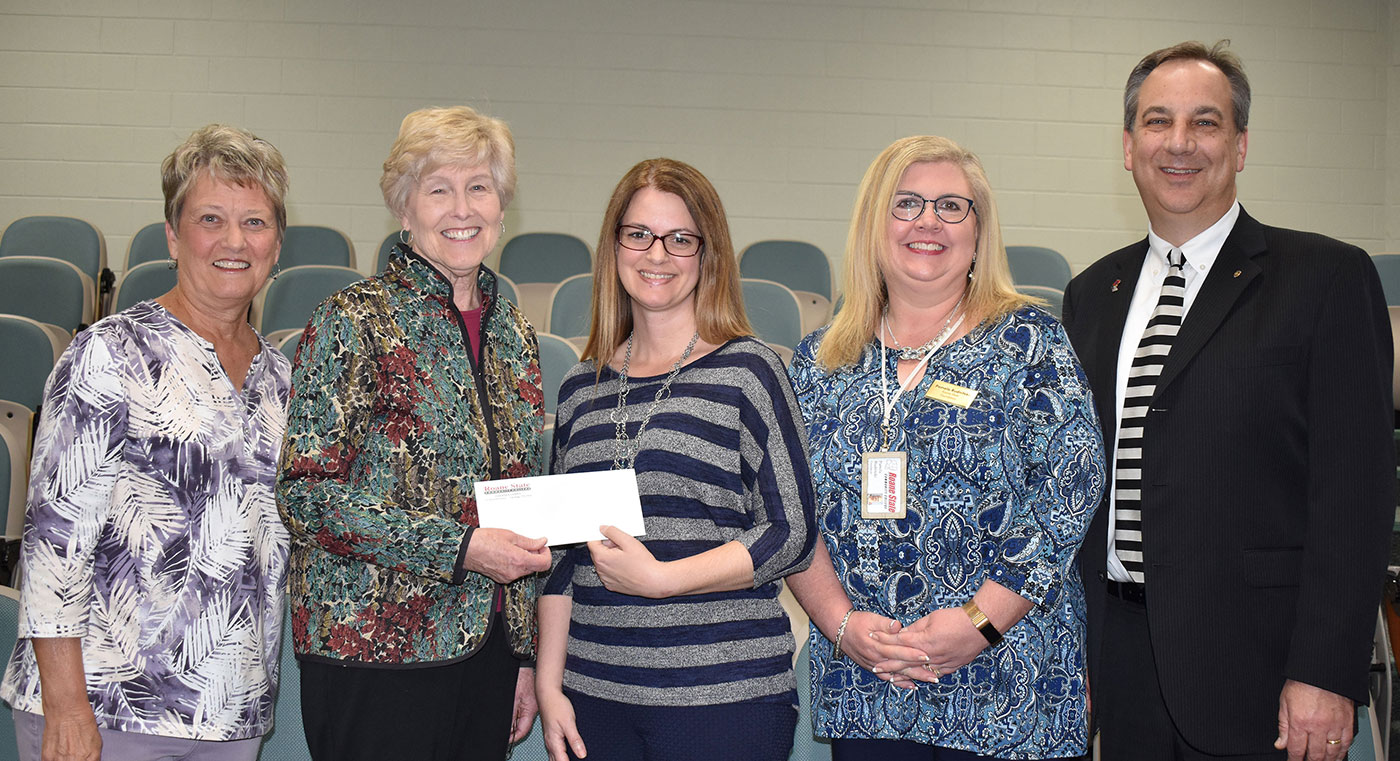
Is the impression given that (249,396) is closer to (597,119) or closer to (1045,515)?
(1045,515)

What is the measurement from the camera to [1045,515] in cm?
172

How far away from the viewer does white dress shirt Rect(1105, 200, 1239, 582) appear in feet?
6.66

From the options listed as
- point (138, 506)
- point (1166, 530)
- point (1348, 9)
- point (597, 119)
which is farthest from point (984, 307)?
point (1348, 9)

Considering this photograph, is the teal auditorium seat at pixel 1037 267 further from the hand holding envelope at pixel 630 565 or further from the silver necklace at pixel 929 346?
the hand holding envelope at pixel 630 565

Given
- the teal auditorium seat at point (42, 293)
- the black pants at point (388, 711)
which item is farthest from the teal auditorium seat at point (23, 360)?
the black pants at point (388, 711)

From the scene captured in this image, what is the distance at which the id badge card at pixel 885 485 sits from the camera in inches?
69.5

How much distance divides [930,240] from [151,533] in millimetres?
1353

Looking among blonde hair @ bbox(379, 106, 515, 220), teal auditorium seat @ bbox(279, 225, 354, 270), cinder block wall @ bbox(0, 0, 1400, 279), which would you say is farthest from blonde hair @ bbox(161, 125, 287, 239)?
cinder block wall @ bbox(0, 0, 1400, 279)

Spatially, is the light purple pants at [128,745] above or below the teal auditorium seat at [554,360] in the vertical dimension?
below

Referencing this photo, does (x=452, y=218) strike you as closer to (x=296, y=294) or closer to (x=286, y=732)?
(x=286, y=732)

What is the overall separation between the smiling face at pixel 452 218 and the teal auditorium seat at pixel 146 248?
17.3ft

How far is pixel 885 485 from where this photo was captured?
1774 mm

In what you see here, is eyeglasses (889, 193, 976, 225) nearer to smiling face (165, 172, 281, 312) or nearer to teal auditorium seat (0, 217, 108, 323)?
smiling face (165, 172, 281, 312)

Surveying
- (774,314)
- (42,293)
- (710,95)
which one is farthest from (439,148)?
(710,95)
